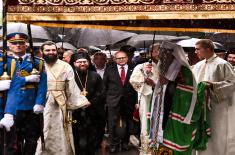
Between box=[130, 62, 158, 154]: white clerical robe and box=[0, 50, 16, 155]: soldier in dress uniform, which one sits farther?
box=[130, 62, 158, 154]: white clerical robe

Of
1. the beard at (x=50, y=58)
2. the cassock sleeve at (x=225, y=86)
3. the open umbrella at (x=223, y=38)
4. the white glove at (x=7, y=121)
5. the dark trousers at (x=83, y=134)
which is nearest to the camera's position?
the white glove at (x=7, y=121)

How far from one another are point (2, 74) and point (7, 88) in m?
0.31

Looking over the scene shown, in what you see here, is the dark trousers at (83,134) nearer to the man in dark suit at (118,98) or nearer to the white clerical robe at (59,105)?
the white clerical robe at (59,105)

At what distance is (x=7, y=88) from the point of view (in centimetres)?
854

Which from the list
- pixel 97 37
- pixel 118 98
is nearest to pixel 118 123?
pixel 118 98

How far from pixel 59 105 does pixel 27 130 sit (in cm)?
149

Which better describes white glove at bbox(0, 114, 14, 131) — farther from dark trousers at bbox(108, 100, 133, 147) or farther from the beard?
dark trousers at bbox(108, 100, 133, 147)

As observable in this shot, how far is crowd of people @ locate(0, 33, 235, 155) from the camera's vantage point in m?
8.47

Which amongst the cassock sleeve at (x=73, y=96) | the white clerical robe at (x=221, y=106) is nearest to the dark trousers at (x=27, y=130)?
the cassock sleeve at (x=73, y=96)

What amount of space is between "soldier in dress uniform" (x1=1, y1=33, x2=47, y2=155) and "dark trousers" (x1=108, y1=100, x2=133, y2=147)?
3.89 m

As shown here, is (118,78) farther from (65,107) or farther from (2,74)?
(2,74)

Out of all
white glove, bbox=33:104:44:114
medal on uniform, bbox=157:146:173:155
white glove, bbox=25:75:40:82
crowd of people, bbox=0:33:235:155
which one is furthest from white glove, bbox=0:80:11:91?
medal on uniform, bbox=157:146:173:155

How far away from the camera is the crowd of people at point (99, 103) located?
847cm

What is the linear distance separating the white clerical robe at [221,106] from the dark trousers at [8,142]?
2.82 m
